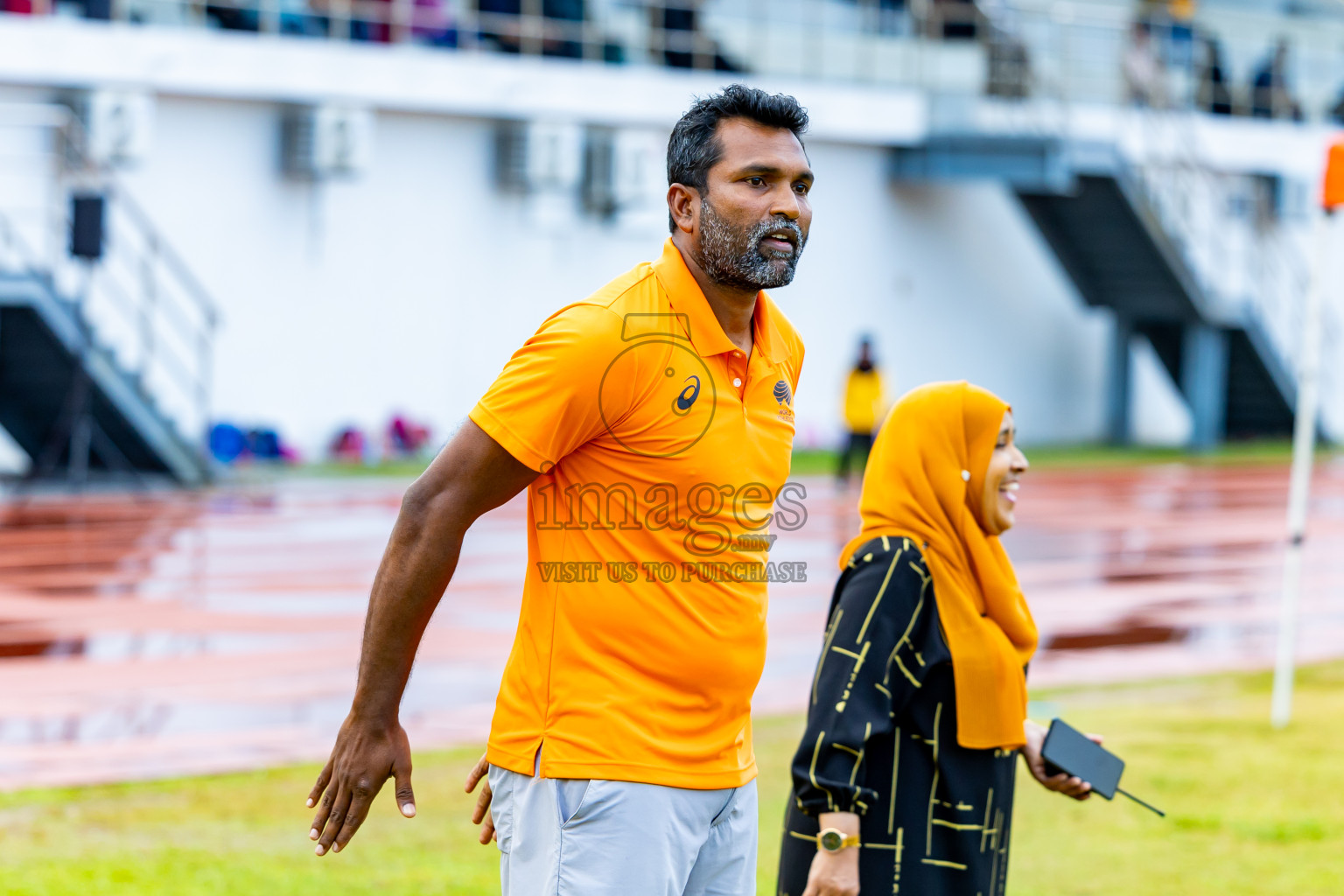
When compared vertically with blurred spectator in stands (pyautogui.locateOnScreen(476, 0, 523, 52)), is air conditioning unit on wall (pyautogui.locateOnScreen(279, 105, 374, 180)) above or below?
below

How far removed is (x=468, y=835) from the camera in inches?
247

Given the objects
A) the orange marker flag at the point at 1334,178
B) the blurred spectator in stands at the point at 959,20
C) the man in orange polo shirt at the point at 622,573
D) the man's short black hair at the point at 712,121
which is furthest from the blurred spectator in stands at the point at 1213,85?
the man in orange polo shirt at the point at 622,573

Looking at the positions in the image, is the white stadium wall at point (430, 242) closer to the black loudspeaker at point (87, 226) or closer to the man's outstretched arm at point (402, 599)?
the black loudspeaker at point (87, 226)

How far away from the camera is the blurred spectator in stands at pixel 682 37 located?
2397 centimetres

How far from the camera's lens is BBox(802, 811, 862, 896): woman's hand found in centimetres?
344

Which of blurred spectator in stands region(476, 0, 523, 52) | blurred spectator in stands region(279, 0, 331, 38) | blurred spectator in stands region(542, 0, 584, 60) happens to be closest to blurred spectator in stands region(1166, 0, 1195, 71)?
blurred spectator in stands region(542, 0, 584, 60)

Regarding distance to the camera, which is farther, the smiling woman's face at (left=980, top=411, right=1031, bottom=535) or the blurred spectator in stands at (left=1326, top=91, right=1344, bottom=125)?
the blurred spectator in stands at (left=1326, top=91, right=1344, bottom=125)

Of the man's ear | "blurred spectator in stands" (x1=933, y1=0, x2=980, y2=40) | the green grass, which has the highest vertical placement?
"blurred spectator in stands" (x1=933, y1=0, x2=980, y2=40)

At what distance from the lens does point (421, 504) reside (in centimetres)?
288

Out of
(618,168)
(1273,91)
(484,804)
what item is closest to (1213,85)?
(1273,91)

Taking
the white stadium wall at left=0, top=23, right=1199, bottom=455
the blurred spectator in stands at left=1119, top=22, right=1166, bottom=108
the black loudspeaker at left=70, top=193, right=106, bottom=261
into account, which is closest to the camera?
the black loudspeaker at left=70, top=193, right=106, bottom=261

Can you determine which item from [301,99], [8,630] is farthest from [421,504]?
[301,99]

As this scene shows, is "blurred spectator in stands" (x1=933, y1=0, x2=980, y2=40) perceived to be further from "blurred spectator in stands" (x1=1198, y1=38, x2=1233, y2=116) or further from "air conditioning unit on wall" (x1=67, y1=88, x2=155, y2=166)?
"air conditioning unit on wall" (x1=67, y1=88, x2=155, y2=166)

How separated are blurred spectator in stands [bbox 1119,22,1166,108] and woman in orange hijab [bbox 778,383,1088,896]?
80.8ft
